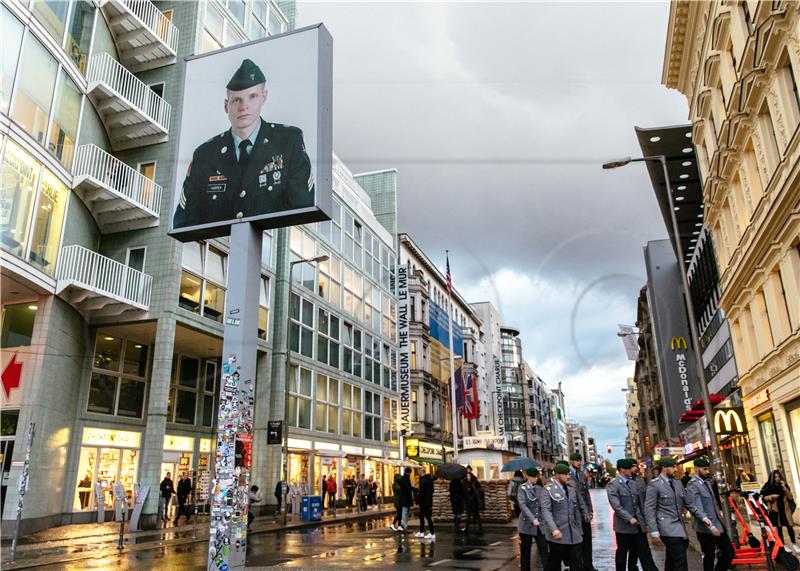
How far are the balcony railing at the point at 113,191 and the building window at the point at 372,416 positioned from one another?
22.0 meters

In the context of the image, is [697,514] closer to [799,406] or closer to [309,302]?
[799,406]

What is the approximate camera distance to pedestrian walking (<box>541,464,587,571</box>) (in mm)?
8789

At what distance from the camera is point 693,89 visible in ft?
93.8

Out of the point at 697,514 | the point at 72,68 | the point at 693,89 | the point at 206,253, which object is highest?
the point at 693,89

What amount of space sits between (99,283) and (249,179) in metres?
14.0

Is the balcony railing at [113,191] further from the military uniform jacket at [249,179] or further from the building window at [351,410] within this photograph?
the building window at [351,410]

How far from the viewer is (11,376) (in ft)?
69.7

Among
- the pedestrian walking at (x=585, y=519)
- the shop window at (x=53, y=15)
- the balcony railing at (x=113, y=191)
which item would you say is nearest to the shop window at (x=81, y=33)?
the shop window at (x=53, y=15)

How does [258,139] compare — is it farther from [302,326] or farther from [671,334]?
[671,334]

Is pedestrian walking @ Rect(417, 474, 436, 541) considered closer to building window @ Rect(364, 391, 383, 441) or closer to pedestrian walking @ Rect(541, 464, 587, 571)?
pedestrian walking @ Rect(541, 464, 587, 571)

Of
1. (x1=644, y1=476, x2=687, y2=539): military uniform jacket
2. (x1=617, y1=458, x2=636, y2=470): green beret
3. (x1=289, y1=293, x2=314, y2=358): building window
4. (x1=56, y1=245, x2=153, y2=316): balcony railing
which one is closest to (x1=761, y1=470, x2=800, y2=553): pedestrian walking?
(x1=617, y1=458, x2=636, y2=470): green beret

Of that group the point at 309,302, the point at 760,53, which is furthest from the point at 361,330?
the point at 760,53

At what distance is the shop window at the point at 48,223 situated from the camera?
20812 mm

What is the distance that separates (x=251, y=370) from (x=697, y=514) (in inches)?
314
